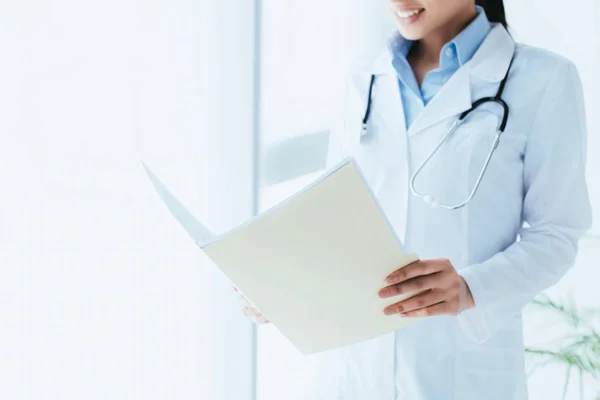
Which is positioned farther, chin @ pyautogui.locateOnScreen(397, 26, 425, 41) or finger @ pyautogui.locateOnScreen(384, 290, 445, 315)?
chin @ pyautogui.locateOnScreen(397, 26, 425, 41)

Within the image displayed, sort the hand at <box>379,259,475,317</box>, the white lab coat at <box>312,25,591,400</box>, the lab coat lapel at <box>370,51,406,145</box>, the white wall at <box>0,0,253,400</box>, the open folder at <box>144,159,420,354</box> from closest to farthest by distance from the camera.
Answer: the open folder at <box>144,159,420,354</box>, the hand at <box>379,259,475,317</box>, the white lab coat at <box>312,25,591,400</box>, the lab coat lapel at <box>370,51,406,145</box>, the white wall at <box>0,0,253,400</box>

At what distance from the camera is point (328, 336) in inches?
41.0

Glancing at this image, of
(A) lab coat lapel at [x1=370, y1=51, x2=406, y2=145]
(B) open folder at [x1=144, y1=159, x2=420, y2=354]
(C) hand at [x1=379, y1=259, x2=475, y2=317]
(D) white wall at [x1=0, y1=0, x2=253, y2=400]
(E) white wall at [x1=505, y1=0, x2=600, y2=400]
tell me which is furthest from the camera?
(E) white wall at [x1=505, y1=0, x2=600, y2=400]

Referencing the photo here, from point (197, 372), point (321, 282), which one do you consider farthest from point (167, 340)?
point (321, 282)

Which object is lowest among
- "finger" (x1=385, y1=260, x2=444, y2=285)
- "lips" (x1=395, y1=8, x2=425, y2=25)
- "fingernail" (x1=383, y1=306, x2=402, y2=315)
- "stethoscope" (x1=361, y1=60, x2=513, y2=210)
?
Answer: "fingernail" (x1=383, y1=306, x2=402, y2=315)

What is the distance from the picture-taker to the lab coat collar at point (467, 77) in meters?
1.15

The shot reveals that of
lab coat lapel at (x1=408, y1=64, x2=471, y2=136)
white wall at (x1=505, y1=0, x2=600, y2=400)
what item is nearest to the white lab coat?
lab coat lapel at (x1=408, y1=64, x2=471, y2=136)

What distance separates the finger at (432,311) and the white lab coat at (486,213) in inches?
2.6

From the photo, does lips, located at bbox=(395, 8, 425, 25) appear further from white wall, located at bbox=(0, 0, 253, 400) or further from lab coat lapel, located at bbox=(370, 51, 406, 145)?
white wall, located at bbox=(0, 0, 253, 400)

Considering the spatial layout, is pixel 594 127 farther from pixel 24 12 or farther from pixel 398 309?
pixel 24 12

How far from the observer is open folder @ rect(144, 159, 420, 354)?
2.70 feet

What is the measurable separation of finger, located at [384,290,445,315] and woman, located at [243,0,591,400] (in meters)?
0.04

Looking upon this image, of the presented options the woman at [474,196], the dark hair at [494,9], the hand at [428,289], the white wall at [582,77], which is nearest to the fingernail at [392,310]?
the hand at [428,289]

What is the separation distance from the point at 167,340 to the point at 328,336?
71 cm
